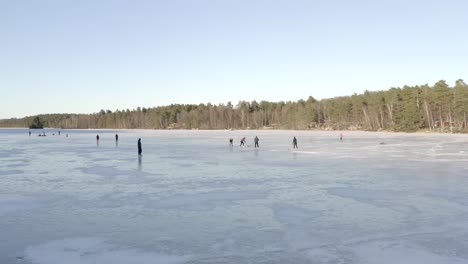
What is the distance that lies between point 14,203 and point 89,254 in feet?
17.4

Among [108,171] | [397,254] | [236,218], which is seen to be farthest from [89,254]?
[108,171]

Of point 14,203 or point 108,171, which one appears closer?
point 14,203

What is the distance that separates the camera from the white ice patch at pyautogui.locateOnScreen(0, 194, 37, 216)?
9.91 m

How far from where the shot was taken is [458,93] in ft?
222

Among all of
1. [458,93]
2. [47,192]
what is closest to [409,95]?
[458,93]

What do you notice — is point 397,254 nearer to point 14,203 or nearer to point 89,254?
point 89,254

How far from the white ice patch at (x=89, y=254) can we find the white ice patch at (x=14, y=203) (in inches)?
136

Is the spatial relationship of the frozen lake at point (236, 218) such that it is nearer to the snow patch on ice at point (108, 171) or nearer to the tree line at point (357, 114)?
the snow patch on ice at point (108, 171)

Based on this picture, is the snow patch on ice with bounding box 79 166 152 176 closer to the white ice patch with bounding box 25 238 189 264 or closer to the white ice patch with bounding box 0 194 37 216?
the white ice patch with bounding box 0 194 37 216

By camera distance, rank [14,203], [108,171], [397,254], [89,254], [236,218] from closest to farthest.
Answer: [397,254] → [89,254] → [236,218] → [14,203] → [108,171]

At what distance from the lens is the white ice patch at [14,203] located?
9.91 m

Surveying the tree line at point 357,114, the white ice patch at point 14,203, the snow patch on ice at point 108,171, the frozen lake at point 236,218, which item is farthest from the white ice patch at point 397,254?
the tree line at point 357,114

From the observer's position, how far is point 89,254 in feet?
21.5

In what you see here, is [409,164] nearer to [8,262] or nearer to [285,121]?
[8,262]
